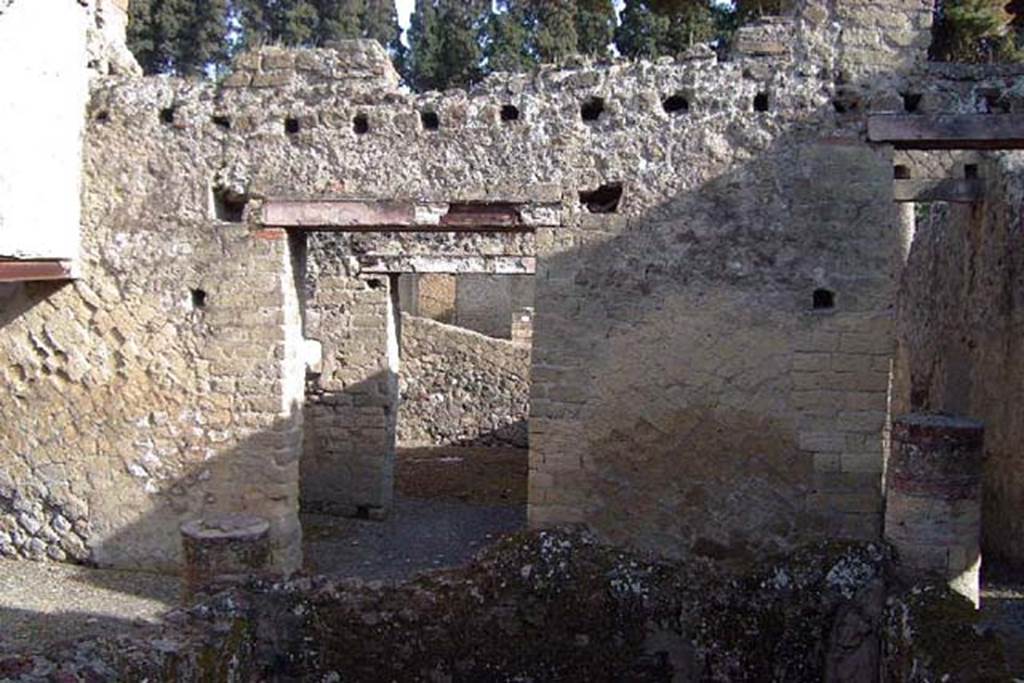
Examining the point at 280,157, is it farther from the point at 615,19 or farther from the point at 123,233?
the point at 615,19

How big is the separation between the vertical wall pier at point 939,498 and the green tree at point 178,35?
26.3 m

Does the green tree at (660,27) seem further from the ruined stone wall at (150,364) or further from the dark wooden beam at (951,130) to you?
the ruined stone wall at (150,364)

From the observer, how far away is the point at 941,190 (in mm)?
10453

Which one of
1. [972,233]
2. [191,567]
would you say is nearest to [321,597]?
[191,567]

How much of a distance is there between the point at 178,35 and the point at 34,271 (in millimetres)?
24138

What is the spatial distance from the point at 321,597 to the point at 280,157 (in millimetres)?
3459

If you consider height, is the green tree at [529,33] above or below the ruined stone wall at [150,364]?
above

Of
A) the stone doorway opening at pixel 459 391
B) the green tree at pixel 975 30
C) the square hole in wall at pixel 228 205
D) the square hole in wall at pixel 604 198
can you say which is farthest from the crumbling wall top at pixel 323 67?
the green tree at pixel 975 30

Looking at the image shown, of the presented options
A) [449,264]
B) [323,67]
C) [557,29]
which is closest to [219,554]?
[323,67]

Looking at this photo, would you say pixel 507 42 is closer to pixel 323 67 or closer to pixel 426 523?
pixel 426 523

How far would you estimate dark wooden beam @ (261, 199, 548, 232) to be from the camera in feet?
25.0

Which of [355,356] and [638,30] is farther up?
[638,30]

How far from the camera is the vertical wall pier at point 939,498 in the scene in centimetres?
624

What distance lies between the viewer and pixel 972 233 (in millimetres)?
11047
